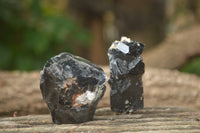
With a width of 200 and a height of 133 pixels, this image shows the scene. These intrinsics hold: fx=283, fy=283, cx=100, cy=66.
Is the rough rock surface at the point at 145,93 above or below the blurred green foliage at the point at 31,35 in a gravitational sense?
below

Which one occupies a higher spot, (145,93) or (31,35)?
(31,35)

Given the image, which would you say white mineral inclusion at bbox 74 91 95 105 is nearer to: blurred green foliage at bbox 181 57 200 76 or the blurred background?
the blurred background

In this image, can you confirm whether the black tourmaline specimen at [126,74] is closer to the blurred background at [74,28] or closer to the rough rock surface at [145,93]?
the rough rock surface at [145,93]

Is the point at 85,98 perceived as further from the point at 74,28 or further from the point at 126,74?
the point at 74,28

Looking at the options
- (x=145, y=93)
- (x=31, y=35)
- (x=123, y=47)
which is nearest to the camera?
(x=123, y=47)

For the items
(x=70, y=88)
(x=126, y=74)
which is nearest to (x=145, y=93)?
(x=126, y=74)

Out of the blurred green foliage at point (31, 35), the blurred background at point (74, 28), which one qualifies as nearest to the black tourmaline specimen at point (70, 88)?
the blurred background at point (74, 28)

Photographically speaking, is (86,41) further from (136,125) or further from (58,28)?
(136,125)
